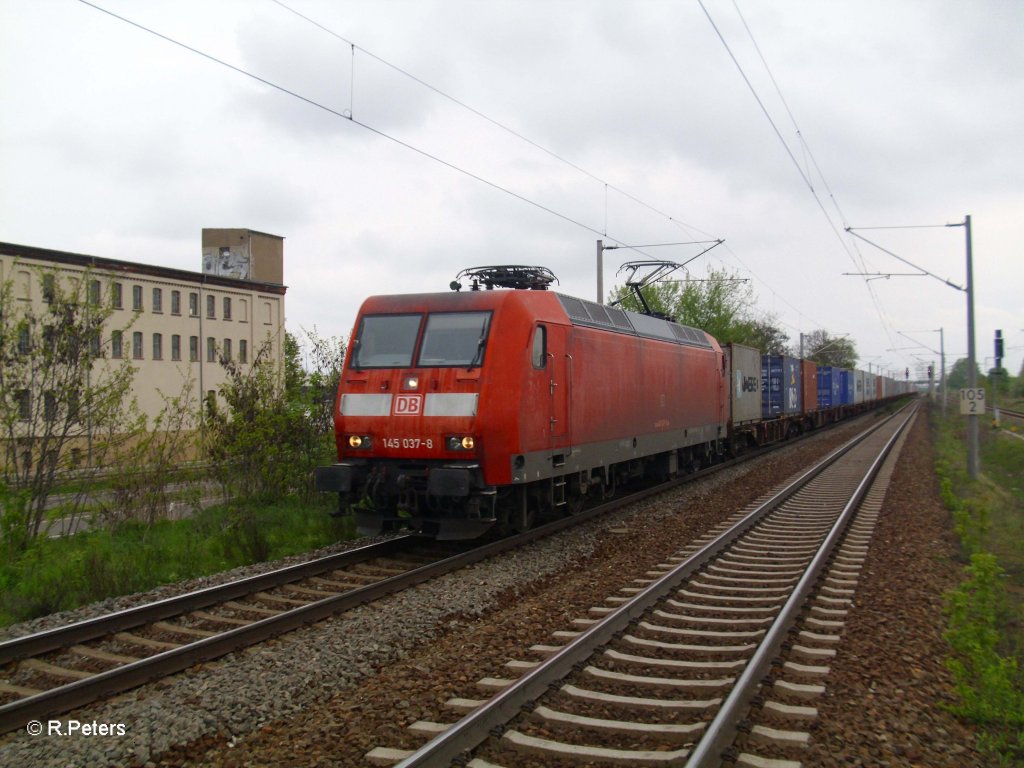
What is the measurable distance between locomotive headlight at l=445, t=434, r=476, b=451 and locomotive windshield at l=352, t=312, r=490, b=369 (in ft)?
2.81

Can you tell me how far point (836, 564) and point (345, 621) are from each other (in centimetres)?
566

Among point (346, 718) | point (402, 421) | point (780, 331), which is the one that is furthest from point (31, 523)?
point (780, 331)

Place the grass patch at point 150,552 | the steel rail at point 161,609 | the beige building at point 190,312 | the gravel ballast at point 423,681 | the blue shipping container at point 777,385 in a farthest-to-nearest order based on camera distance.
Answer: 1. the beige building at point 190,312
2. the blue shipping container at point 777,385
3. the grass patch at point 150,552
4. the steel rail at point 161,609
5. the gravel ballast at point 423,681

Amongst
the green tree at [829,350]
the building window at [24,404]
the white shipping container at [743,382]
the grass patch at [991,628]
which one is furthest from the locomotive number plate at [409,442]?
the green tree at [829,350]

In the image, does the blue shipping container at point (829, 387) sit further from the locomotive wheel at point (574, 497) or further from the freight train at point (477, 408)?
the freight train at point (477, 408)

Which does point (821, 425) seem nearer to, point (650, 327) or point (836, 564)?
point (650, 327)

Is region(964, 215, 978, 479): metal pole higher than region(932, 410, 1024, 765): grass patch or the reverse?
higher

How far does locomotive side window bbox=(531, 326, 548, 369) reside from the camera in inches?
403

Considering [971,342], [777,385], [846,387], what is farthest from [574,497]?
[846,387]

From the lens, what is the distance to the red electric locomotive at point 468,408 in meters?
9.55

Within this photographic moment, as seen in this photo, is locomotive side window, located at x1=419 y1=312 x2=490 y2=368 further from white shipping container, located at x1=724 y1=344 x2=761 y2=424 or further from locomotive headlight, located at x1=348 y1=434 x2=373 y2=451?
white shipping container, located at x1=724 y1=344 x2=761 y2=424

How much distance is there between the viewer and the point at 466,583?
8.54 meters

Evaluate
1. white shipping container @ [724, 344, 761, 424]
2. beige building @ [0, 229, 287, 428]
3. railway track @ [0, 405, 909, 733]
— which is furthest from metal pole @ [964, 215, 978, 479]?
beige building @ [0, 229, 287, 428]

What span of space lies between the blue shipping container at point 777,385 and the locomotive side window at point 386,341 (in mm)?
19916
